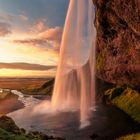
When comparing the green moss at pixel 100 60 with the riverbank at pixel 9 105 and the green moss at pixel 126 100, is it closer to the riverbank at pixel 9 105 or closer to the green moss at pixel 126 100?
the green moss at pixel 126 100

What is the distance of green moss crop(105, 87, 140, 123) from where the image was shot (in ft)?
238

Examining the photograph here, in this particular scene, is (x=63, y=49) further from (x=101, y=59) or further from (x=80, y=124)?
(x=80, y=124)

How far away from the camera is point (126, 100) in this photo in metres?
85.9

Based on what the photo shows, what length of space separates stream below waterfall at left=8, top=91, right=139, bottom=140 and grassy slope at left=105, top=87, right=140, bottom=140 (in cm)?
258

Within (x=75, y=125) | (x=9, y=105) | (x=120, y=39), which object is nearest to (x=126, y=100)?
(x=120, y=39)

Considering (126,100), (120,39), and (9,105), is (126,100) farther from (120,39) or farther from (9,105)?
(9,105)

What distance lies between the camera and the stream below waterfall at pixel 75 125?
50.0m

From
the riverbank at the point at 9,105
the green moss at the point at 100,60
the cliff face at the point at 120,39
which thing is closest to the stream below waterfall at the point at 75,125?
the cliff face at the point at 120,39

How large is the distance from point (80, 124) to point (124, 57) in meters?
20.9

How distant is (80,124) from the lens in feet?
188

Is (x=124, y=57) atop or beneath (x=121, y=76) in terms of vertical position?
atop

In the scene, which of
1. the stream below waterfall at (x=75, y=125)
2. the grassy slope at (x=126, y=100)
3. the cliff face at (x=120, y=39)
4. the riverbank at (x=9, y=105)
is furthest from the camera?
the riverbank at (x=9, y=105)

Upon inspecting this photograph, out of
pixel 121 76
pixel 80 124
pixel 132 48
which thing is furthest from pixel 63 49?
pixel 80 124

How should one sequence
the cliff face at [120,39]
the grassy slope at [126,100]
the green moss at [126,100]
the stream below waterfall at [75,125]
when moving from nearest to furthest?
the stream below waterfall at [75,125]
the cliff face at [120,39]
the grassy slope at [126,100]
the green moss at [126,100]
